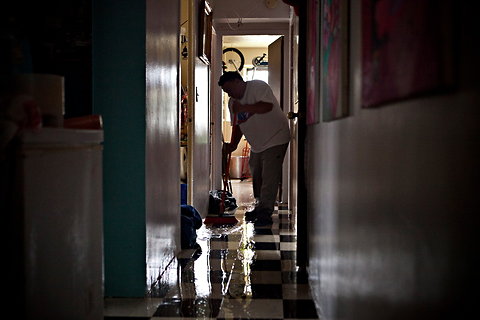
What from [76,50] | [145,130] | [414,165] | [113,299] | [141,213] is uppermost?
[76,50]

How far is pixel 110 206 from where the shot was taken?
2.69m

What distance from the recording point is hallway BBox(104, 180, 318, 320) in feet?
8.09

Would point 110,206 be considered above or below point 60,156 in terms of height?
below

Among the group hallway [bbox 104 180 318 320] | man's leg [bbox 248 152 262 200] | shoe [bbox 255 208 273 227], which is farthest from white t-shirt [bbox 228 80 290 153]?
hallway [bbox 104 180 318 320]

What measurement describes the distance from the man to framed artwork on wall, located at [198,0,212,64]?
36 cm

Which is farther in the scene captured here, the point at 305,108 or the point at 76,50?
the point at 305,108

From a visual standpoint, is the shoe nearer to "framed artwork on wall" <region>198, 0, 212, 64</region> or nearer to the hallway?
the hallway

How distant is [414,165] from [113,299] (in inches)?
81.4

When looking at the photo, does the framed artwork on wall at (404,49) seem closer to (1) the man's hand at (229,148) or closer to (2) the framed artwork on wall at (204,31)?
(2) the framed artwork on wall at (204,31)

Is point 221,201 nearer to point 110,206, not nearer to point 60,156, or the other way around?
point 110,206

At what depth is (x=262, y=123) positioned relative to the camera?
193 inches

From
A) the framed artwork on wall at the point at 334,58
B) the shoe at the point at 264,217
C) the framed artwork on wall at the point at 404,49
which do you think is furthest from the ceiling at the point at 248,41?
the framed artwork on wall at the point at 404,49

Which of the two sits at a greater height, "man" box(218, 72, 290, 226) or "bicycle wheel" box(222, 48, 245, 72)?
"bicycle wheel" box(222, 48, 245, 72)

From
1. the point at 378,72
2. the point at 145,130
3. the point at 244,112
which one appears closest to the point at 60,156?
the point at 378,72
